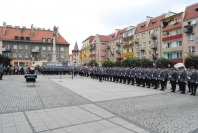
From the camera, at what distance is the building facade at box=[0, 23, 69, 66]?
219 ft

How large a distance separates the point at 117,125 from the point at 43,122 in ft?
8.03

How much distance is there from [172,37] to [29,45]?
4527 centimetres

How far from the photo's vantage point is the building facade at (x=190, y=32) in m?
41.5

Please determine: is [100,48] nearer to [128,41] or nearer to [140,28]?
[128,41]

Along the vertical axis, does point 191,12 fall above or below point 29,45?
above

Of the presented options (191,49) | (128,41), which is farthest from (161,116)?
(128,41)

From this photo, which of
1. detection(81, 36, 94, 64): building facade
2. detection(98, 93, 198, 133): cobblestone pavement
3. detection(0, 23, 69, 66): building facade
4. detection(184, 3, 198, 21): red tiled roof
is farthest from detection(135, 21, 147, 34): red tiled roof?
detection(98, 93, 198, 133): cobblestone pavement

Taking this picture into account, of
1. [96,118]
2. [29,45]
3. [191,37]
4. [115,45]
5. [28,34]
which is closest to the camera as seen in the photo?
[96,118]

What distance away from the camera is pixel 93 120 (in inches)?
291

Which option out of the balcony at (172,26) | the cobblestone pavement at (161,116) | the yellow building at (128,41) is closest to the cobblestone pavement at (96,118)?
the cobblestone pavement at (161,116)

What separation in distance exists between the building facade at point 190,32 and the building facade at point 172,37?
1.41 m

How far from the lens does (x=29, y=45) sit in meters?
69.4

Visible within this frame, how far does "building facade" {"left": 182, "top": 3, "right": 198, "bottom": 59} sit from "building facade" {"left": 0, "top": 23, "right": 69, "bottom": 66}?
124 feet

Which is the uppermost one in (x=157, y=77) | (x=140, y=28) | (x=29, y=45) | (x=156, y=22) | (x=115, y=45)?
(x=156, y=22)
